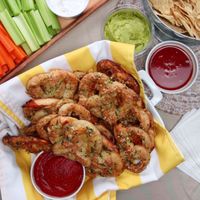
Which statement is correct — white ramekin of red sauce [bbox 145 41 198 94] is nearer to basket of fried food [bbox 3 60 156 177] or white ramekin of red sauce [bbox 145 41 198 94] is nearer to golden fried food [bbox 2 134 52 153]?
basket of fried food [bbox 3 60 156 177]

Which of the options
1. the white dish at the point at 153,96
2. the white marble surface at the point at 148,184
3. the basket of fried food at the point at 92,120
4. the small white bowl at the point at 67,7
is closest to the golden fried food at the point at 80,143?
the basket of fried food at the point at 92,120

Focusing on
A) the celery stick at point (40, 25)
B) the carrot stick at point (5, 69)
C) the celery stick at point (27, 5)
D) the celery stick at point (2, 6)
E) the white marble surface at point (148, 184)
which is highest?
the celery stick at point (2, 6)

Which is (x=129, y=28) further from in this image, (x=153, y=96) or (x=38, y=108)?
(x=38, y=108)

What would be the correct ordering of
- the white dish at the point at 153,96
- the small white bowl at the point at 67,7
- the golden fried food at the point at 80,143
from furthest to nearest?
the small white bowl at the point at 67,7, the white dish at the point at 153,96, the golden fried food at the point at 80,143

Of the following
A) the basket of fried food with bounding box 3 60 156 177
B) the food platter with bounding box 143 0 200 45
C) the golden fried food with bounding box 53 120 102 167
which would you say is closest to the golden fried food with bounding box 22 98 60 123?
the basket of fried food with bounding box 3 60 156 177

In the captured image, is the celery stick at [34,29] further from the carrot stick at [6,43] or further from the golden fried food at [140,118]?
the golden fried food at [140,118]

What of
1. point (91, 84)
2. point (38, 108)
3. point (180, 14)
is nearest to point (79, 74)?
point (91, 84)

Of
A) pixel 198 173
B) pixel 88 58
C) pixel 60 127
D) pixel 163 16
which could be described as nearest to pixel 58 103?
pixel 60 127
